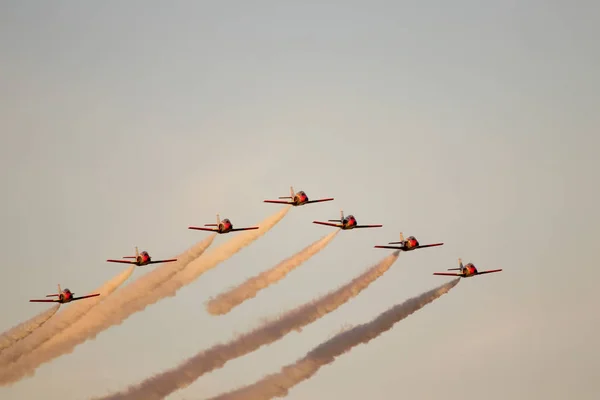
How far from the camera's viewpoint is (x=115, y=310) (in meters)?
198

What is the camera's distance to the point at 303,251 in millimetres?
197625

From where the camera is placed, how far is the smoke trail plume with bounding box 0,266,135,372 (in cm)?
19750

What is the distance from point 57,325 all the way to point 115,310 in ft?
24.9

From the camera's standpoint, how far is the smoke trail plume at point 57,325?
198 m

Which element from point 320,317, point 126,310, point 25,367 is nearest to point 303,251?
point 320,317

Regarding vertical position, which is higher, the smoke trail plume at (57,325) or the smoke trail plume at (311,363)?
the smoke trail plume at (57,325)

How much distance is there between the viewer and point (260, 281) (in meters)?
196

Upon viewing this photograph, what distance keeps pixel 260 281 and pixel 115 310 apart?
60.6 ft

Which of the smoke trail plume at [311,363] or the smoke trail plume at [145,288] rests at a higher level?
the smoke trail plume at [145,288]

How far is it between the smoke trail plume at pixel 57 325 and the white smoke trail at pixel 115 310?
2.20 feet

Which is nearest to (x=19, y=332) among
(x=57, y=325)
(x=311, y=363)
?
(x=57, y=325)

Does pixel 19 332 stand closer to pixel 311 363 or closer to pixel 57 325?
pixel 57 325

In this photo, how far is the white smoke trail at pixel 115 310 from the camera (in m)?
197

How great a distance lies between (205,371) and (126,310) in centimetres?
1274
